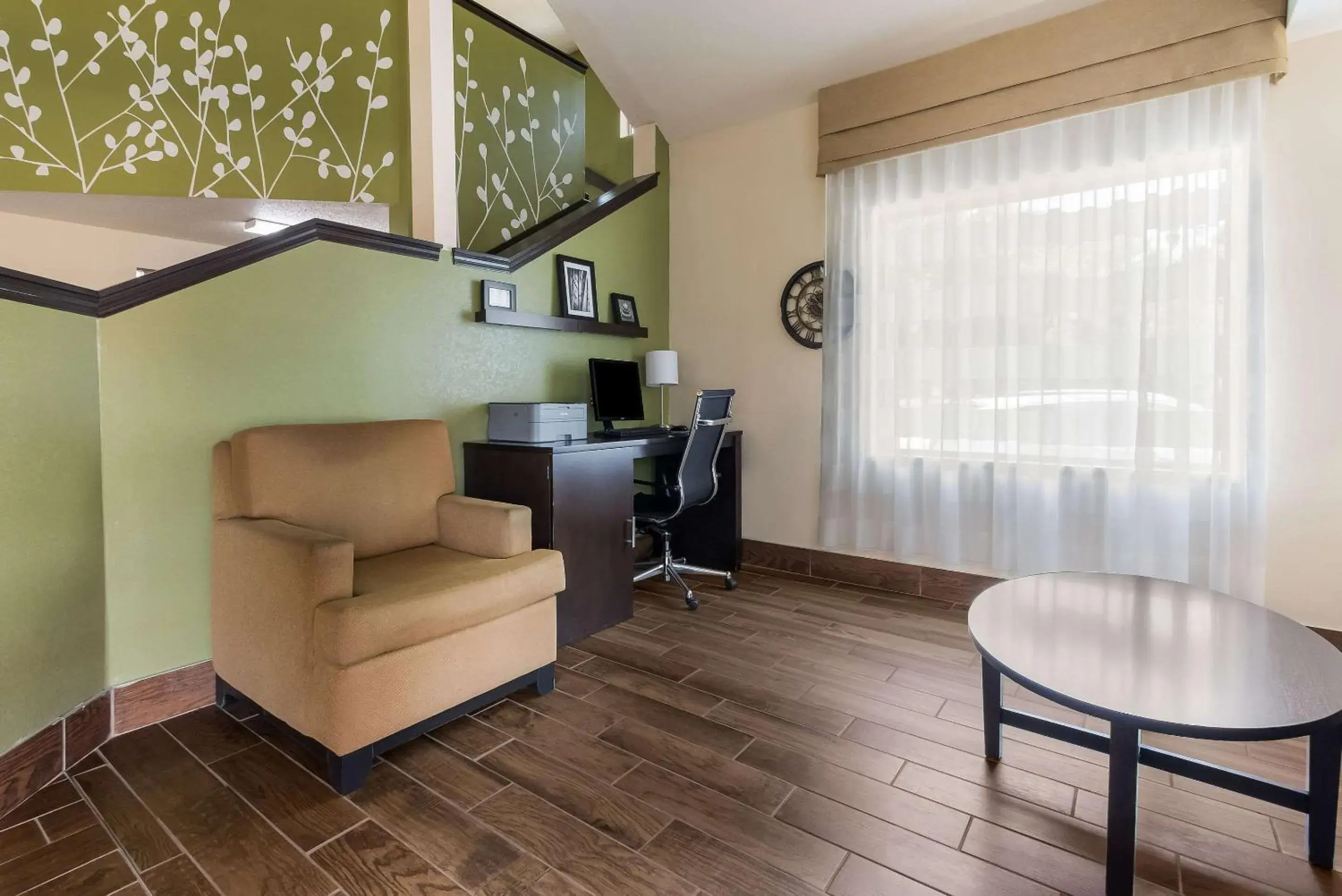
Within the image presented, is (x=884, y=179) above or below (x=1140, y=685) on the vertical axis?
above

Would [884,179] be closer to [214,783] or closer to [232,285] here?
[232,285]

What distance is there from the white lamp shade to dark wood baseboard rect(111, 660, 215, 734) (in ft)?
8.59

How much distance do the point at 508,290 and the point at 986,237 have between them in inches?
95.1

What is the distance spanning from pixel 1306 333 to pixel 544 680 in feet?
11.0

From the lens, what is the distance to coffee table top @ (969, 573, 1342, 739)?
1207mm

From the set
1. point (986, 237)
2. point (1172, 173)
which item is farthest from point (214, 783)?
point (1172, 173)

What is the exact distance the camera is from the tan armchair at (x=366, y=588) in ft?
5.63

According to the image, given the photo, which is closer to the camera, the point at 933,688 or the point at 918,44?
the point at 933,688

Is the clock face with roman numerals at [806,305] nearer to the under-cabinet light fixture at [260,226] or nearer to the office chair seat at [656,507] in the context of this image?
the office chair seat at [656,507]

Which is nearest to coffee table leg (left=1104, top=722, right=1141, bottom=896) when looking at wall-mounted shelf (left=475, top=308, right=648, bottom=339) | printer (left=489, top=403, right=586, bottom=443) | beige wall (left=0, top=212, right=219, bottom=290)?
printer (left=489, top=403, right=586, bottom=443)

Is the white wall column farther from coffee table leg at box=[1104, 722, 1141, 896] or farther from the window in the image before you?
coffee table leg at box=[1104, 722, 1141, 896]

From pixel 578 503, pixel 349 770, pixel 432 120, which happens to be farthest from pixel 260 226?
pixel 349 770

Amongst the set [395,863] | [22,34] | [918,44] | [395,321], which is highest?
[918,44]

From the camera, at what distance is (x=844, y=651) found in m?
2.69
